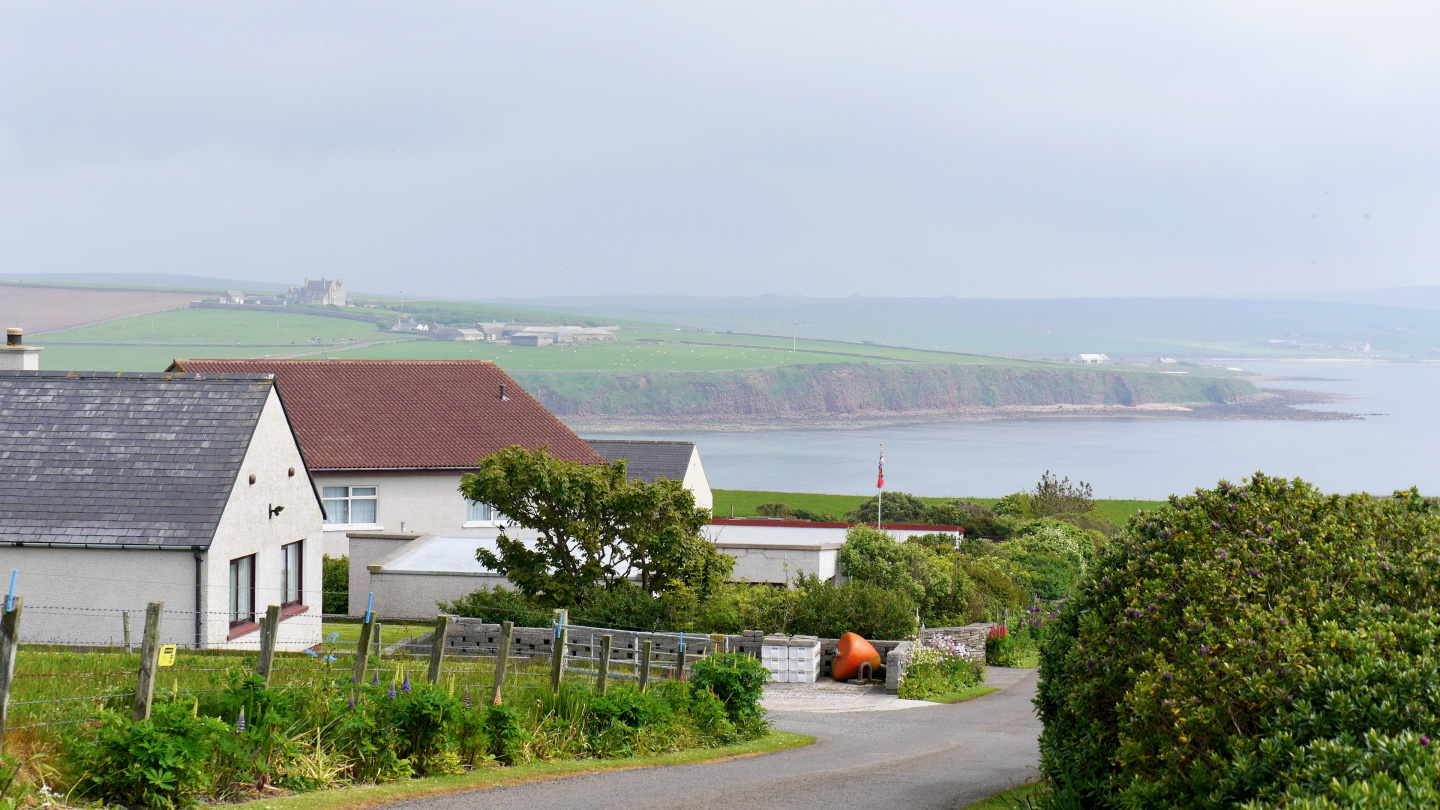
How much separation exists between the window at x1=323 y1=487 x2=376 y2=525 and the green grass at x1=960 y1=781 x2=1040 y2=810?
30.5m

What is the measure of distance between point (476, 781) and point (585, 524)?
12.9 metres

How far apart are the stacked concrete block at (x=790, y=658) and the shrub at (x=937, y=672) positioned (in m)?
1.89

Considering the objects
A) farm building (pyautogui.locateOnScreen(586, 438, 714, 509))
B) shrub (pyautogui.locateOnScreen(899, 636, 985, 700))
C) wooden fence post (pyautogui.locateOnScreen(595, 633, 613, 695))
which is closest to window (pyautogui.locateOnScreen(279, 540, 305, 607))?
wooden fence post (pyautogui.locateOnScreen(595, 633, 613, 695))

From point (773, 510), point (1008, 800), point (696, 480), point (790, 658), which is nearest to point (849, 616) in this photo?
point (790, 658)

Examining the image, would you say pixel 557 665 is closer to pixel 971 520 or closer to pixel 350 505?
pixel 350 505

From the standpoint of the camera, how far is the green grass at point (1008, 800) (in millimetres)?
11773

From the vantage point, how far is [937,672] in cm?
2445

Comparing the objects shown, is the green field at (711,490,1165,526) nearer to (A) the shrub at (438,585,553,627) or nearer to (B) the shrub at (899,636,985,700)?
(B) the shrub at (899,636,985,700)

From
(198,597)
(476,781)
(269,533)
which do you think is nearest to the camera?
(476,781)

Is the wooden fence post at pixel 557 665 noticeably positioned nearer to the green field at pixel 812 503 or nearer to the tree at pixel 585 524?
the tree at pixel 585 524

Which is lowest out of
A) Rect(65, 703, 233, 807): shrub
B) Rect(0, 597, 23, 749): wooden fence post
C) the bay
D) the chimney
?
the bay

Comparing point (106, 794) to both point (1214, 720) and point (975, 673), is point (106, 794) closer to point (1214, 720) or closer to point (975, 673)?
point (1214, 720)

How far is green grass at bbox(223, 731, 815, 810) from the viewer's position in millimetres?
9906

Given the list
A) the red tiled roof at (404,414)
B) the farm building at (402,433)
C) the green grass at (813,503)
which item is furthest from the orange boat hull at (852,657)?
the green grass at (813,503)
